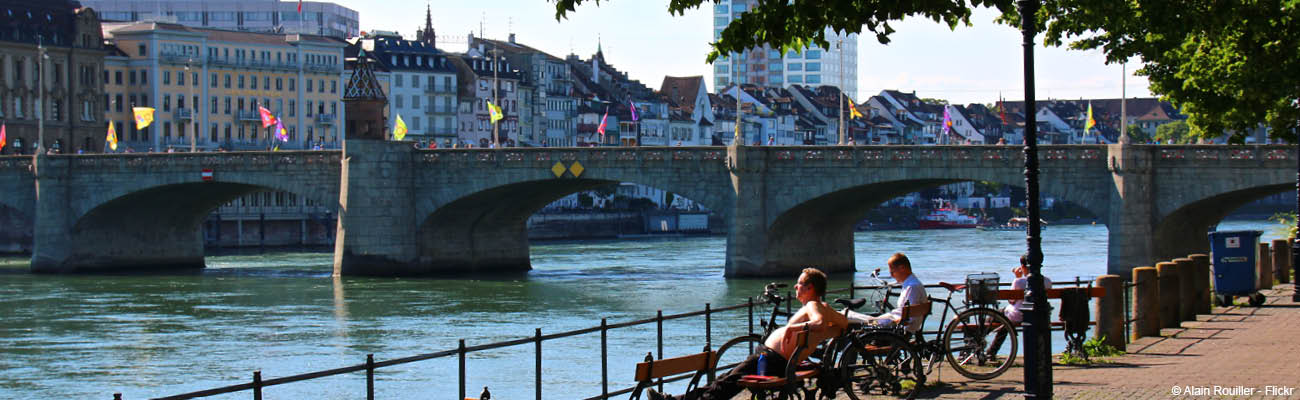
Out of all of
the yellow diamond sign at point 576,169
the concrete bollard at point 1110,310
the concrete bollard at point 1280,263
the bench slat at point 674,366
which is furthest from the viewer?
the yellow diamond sign at point 576,169

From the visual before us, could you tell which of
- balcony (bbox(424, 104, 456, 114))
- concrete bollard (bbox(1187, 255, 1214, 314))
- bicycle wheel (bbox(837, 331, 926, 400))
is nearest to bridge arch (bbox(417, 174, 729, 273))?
concrete bollard (bbox(1187, 255, 1214, 314))

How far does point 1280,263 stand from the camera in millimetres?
31984

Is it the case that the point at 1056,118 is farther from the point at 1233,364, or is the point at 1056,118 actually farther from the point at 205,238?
the point at 1233,364

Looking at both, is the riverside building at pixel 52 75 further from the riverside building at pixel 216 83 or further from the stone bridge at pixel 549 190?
the stone bridge at pixel 549 190

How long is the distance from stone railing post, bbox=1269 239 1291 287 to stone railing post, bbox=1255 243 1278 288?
4.42 ft

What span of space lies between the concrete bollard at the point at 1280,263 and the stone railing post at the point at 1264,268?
1.35 meters

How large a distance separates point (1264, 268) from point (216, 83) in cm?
8625

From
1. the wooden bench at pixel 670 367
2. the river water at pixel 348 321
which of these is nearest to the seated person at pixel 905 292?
the wooden bench at pixel 670 367

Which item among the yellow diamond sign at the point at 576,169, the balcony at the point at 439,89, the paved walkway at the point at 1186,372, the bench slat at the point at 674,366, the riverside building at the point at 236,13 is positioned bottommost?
the paved walkway at the point at 1186,372

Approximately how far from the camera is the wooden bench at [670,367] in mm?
12672

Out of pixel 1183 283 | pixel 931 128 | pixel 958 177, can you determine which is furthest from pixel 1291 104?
pixel 931 128

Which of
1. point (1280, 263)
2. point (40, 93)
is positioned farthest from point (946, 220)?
point (1280, 263)

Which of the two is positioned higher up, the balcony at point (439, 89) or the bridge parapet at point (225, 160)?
the balcony at point (439, 89)

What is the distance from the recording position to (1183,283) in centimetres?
2342
